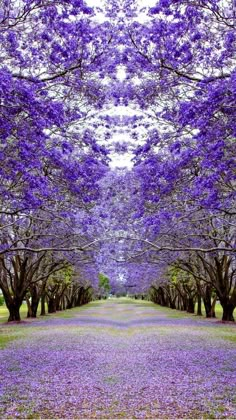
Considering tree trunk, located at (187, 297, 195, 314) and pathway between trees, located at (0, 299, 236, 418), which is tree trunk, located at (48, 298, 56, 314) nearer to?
tree trunk, located at (187, 297, 195, 314)

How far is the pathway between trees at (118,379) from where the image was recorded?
8.98 metres

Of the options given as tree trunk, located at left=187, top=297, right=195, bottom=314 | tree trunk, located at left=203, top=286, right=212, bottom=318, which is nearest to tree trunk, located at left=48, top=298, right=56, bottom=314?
tree trunk, located at left=187, top=297, right=195, bottom=314

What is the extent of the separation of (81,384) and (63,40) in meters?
8.55

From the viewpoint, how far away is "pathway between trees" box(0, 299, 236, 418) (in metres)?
8.98

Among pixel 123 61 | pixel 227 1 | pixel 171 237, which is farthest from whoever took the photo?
pixel 171 237

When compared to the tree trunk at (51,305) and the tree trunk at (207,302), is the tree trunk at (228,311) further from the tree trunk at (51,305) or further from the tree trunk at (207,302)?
the tree trunk at (51,305)

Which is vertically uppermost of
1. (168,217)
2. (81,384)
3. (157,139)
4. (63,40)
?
(63,40)

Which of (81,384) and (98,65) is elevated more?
(98,65)

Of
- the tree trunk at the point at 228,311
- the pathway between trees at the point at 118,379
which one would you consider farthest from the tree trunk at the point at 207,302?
the pathway between trees at the point at 118,379

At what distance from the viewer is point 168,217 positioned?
19438 millimetres

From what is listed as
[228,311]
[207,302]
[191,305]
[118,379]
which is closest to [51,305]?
[191,305]

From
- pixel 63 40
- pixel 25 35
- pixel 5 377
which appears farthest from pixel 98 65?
pixel 5 377

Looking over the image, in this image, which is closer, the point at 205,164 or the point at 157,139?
the point at 205,164

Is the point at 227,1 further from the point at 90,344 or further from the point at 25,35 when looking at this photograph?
the point at 90,344
